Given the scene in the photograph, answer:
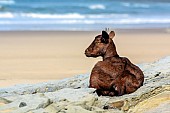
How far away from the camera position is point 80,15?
21797mm

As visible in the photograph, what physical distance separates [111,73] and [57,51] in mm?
6485

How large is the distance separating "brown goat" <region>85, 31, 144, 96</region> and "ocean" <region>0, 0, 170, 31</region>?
11.0 meters

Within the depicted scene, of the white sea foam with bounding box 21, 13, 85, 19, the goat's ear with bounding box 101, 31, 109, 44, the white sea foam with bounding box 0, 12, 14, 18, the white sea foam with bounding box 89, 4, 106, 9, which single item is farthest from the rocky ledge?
the white sea foam with bounding box 89, 4, 106, 9

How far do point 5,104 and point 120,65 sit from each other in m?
1.10

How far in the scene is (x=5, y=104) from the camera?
5.32 meters

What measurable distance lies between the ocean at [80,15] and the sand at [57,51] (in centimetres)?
174

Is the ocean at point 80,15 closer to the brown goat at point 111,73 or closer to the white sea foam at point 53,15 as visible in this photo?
the white sea foam at point 53,15

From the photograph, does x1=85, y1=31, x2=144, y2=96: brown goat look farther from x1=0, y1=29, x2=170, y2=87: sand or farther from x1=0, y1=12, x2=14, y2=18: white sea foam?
x1=0, y1=12, x2=14, y2=18: white sea foam

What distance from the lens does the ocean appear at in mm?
18078

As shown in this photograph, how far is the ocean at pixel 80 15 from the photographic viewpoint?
18078 millimetres

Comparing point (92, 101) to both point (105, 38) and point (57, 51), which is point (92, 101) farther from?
point (57, 51)

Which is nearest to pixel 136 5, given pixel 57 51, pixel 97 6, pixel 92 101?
pixel 97 6

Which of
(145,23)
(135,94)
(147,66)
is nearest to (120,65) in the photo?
(135,94)

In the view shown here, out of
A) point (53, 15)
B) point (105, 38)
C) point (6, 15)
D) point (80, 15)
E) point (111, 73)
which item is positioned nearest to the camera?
point (111, 73)
